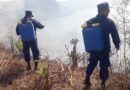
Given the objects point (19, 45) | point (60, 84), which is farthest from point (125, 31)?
point (60, 84)

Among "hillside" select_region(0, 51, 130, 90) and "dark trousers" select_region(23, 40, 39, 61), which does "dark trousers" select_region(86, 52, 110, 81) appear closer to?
"hillside" select_region(0, 51, 130, 90)

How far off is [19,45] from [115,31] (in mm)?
4583

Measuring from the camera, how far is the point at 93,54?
7.92 m

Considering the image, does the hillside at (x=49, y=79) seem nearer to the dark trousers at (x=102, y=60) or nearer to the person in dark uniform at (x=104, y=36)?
the dark trousers at (x=102, y=60)

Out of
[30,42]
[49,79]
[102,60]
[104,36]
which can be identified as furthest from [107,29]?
[30,42]

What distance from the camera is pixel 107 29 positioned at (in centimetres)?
767

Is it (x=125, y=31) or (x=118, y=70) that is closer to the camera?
Answer: (x=118, y=70)

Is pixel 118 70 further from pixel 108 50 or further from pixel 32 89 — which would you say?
pixel 32 89

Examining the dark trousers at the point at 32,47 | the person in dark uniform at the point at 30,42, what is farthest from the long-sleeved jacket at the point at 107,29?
the dark trousers at the point at 32,47

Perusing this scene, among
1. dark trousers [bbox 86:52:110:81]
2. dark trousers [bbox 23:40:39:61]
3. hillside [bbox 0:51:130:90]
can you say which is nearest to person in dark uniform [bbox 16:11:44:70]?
dark trousers [bbox 23:40:39:61]

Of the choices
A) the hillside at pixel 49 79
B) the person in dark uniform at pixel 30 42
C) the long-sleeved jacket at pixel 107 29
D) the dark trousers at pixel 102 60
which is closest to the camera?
the long-sleeved jacket at pixel 107 29

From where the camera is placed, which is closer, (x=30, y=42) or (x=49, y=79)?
(x=49, y=79)

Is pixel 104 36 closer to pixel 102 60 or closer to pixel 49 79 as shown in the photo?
pixel 102 60

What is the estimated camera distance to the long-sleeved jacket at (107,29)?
299 inches
